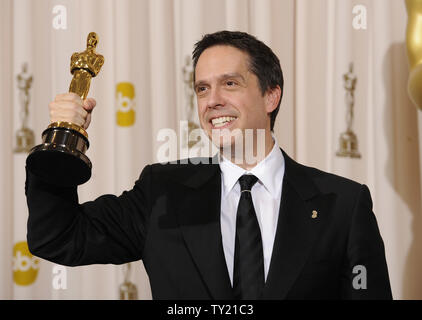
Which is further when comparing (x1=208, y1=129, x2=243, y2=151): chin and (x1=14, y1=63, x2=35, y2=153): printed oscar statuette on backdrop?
(x1=14, y1=63, x2=35, y2=153): printed oscar statuette on backdrop

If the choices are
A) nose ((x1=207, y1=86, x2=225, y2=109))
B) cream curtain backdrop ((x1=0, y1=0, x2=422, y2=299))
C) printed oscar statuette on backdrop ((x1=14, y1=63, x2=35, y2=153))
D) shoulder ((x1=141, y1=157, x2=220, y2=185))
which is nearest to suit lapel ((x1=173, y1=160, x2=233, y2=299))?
shoulder ((x1=141, y1=157, x2=220, y2=185))

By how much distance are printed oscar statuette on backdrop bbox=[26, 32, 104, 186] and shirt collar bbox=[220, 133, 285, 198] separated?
300mm

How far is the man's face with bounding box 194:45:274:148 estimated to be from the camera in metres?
1.03

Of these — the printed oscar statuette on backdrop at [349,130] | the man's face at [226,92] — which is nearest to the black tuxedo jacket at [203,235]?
the man's face at [226,92]

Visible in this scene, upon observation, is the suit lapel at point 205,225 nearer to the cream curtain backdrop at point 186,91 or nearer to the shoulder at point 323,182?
the shoulder at point 323,182

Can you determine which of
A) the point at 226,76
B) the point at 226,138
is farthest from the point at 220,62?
the point at 226,138

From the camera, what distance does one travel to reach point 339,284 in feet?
3.07

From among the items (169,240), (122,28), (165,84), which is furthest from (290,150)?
(169,240)

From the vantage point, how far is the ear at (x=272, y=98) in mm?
1139

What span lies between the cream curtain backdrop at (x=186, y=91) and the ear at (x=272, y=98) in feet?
1.27

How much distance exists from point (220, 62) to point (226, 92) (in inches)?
2.4

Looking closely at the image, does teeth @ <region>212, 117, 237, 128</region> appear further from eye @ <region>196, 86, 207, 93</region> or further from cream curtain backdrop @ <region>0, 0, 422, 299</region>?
cream curtain backdrop @ <region>0, 0, 422, 299</region>

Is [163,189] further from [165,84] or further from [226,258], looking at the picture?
[165,84]

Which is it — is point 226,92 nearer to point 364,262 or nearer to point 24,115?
point 364,262
